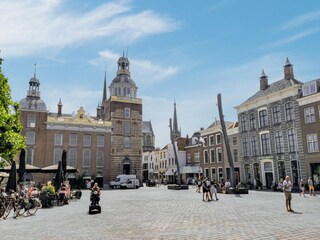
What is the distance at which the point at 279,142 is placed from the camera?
36.3 m

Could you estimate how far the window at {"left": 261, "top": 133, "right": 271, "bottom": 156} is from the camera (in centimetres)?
3791

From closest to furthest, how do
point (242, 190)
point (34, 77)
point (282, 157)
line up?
point (242, 190) → point (282, 157) → point (34, 77)

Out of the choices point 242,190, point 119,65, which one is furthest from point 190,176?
point 242,190

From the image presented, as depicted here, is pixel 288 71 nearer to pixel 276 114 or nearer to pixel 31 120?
pixel 276 114

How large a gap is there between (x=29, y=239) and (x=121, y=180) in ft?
121

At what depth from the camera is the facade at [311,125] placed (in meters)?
31.2

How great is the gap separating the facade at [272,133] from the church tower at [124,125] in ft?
70.7

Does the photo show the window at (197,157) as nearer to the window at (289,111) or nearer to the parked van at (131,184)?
the parked van at (131,184)

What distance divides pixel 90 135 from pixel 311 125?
1409 inches

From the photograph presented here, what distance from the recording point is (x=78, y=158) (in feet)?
164

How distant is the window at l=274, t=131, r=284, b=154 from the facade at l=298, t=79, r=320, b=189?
3.46m

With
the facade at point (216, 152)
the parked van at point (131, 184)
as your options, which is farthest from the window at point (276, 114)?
the parked van at point (131, 184)

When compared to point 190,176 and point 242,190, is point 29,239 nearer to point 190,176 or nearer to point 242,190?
point 242,190

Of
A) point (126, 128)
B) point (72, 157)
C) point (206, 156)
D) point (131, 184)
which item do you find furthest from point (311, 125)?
point (72, 157)
